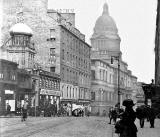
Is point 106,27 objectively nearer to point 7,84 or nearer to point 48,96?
point 48,96

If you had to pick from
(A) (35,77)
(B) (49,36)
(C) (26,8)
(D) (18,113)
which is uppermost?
(C) (26,8)

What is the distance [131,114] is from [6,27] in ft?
197

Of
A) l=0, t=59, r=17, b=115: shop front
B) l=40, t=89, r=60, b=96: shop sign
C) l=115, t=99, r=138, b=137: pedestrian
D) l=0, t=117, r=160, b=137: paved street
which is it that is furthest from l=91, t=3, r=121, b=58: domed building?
l=115, t=99, r=138, b=137: pedestrian

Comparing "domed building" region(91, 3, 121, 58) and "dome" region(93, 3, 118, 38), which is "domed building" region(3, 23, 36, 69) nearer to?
"domed building" region(91, 3, 121, 58)

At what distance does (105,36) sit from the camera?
14512 cm

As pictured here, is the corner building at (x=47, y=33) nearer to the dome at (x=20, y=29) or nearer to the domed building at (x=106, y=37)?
the dome at (x=20, y=29)

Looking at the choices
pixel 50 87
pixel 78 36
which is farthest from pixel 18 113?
Result: pixel 78 36

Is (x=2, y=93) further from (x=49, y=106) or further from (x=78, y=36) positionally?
(x=78, y=36)

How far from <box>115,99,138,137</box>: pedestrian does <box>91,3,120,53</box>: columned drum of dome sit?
127802 millimetres

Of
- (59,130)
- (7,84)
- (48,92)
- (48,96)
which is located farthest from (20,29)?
(59,130)

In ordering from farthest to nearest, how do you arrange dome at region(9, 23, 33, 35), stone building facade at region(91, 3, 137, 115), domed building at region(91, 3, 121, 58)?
domed building at region(91, 3, 121, 58) → stone building facade at region(91, 3, 137, 115) → dome at region(9, 23, 33, 35)

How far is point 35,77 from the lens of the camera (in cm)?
5750

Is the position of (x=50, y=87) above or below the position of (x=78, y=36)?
below

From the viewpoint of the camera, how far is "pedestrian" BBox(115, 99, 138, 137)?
994cm
